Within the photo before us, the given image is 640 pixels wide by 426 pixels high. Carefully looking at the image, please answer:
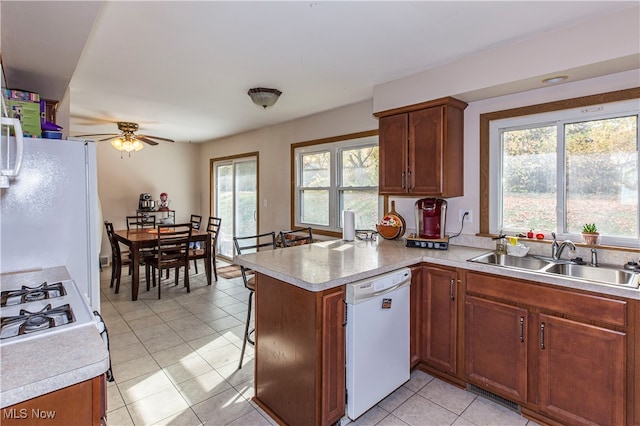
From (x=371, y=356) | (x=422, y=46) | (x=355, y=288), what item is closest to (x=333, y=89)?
(x=422, y=46)

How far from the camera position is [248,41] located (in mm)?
2229

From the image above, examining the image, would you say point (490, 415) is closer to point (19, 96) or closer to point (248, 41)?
point (248, 41)

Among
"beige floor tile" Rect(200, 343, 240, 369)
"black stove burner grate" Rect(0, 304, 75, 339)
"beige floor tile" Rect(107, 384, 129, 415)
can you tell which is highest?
"black stove burner grate" Rect(0, 304, 75, 339)

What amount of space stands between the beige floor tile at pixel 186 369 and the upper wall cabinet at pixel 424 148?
6.85 feet

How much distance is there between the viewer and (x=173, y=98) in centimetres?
357

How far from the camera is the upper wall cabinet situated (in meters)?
2.66

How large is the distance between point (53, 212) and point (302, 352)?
1.63 m

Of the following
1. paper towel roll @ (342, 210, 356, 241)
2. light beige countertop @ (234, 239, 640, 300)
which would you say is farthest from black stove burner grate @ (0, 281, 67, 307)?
paper towel roll @ (342, 210, 356, 241)

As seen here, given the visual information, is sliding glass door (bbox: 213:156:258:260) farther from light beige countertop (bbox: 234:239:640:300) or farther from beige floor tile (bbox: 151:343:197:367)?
light beige countertop (bbox: 234:239:640:300)

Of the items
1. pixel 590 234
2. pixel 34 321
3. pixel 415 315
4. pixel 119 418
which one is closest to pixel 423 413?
pixel 415 315

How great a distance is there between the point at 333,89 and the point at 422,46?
110cm

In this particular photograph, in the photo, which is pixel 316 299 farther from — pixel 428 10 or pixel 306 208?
pixel 306 208

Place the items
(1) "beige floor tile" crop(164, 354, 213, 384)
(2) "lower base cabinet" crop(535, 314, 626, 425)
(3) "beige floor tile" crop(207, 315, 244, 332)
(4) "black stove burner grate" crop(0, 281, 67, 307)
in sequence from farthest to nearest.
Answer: (3) "beige floor tile" crop(207, 315, 244, 332)
(1) "beige floor tile" crop(164, 354, 213, 384)
(2) "lower base cabinet" crop(535, 314, 626, 425)
(4) "black stove burner grate" crop(0, 281, 67, 307)

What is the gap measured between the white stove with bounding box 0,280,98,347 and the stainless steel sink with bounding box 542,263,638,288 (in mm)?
2440
